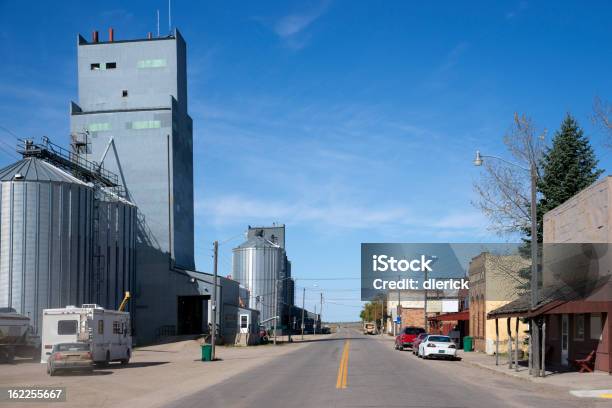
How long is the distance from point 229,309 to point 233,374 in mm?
46304

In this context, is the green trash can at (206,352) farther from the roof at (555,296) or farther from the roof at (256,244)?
the roof at (256,244)

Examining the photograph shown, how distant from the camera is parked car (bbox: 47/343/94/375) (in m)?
28.2

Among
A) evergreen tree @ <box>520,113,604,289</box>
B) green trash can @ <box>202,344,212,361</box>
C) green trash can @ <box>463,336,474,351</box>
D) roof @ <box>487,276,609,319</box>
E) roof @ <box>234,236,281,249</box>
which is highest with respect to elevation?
evergreen tree @ <box>520,113,604,289</box>

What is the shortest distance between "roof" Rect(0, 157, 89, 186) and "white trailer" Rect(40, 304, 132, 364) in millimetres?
18814

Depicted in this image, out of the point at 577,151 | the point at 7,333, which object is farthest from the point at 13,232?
the point at 577,151

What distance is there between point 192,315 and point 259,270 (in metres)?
25.6

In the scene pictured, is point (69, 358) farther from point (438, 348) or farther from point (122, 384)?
point (438, 348)

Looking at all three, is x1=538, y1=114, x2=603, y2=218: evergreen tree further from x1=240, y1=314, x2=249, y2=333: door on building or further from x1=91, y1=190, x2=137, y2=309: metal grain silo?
x1=240, y1=314, x2=249, y2=333: door on building

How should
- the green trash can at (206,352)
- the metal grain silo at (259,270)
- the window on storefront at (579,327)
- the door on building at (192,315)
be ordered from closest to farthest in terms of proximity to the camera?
the window on storefront at (579,327), the green trash can at (206,352), the door on building at (192,315), the metal grain silo at (259,270)

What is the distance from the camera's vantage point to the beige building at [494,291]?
48.2m

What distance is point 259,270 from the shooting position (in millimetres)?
105000

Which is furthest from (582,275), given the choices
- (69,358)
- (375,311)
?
(375,311)

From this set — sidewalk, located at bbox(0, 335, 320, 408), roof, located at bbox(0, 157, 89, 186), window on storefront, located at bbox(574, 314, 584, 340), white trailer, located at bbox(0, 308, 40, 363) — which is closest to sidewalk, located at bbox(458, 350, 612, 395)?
window on storefront, located at bbox(574, 314, 584, 340)

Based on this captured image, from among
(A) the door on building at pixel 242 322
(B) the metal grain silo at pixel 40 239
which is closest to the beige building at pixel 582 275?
(B) the metal grain silo at pixel 40 239
